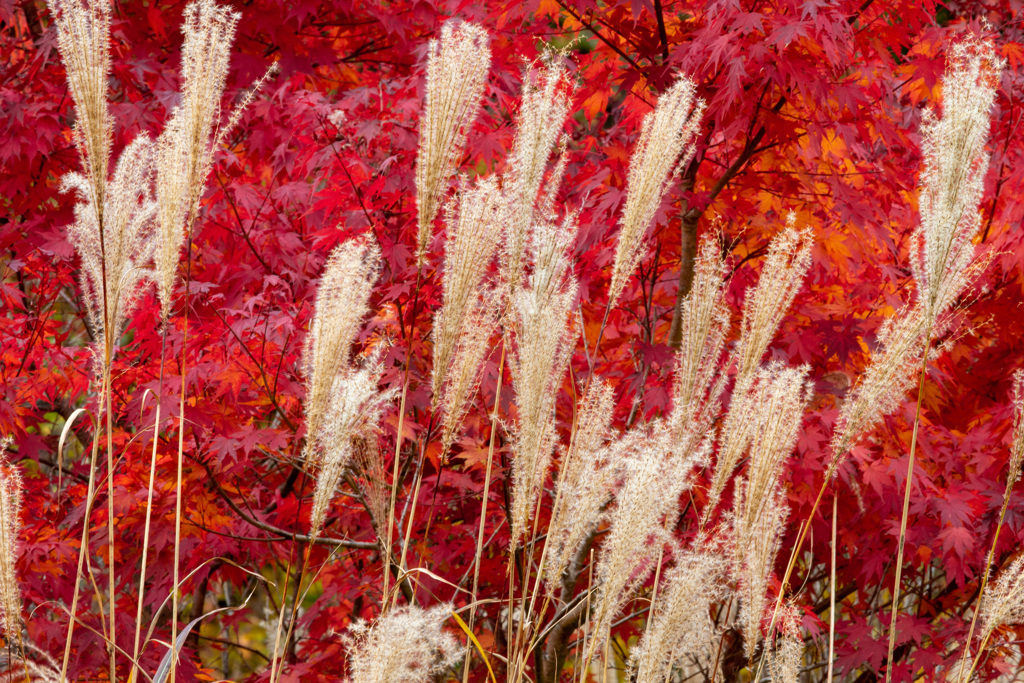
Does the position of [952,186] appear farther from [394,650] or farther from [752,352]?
[394,650]

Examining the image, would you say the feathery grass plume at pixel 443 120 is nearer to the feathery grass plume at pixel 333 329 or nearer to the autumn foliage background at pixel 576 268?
the feathery grass plume at pixel 333 329

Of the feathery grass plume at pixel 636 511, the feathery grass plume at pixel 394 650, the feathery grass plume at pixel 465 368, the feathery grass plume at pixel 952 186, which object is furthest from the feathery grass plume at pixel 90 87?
the feathery grass plume at pixel 952 186

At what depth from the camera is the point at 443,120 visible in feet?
4.25

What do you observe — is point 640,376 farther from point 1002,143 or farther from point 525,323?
point 1002,143

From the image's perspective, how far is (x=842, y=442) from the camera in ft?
4.56

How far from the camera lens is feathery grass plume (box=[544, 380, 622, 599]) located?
1.40 metres

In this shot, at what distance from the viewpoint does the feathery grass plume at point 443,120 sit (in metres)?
1.29

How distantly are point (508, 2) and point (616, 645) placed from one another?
2203mm

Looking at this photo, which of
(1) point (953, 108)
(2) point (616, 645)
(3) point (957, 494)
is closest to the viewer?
(1) point (953, 108)

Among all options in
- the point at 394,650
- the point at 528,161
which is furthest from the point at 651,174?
the point at 394,650

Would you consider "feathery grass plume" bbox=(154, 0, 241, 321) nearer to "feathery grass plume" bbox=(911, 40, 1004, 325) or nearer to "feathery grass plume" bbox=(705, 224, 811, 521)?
"feathery grass plume" bbox=(705, 224, 811, 521)

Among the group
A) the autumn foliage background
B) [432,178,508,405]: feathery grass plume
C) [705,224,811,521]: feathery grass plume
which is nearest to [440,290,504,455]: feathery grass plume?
[432,178,508,405]: feathery grass plume

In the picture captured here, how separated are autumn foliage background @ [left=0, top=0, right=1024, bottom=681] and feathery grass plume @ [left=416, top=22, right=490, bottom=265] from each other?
3.49 ft

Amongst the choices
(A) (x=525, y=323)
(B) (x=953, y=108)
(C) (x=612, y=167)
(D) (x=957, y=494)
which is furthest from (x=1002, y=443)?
(A) (x=525, y=323)
